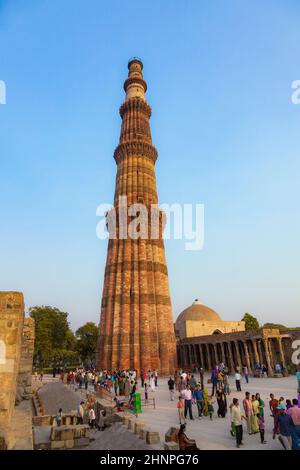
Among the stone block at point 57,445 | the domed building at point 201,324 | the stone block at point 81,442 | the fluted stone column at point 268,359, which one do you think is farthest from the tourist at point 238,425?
the domed building at point 201,324

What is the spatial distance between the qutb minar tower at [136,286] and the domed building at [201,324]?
29.6ft

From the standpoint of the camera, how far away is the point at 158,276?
1457 inches

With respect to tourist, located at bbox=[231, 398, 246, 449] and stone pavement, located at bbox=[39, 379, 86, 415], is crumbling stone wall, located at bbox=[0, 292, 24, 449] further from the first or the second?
stone pavement, located at bbox=[39, 379, 86, 415]

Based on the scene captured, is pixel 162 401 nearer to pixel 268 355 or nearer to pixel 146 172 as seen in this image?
pixel 268 355

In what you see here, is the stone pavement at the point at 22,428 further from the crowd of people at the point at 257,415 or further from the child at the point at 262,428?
the child at the point at 262,428

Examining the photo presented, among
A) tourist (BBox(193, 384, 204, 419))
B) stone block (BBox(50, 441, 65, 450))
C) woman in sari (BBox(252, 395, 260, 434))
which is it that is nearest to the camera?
woman in sari (BBox(252, 395, 260, 434))

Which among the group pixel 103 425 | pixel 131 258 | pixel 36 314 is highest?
pixel 131 258

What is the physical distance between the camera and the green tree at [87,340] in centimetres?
6216

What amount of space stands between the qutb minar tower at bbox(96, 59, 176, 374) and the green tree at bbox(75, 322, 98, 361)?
95.6 feet

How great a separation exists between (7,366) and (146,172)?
122 feet

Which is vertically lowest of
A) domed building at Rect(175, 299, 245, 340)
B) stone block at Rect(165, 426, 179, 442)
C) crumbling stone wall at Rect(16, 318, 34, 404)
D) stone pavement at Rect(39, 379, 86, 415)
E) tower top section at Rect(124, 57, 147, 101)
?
stone pavement at Rect(39, 379, 86, 415)

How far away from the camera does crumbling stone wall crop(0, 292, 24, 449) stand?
708cm

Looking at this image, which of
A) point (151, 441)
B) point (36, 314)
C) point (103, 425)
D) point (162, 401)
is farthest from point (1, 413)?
point (36, 314)

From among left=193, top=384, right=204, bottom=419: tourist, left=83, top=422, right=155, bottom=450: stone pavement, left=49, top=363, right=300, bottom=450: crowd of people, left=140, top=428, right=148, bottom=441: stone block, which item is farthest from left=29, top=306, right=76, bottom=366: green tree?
left=140, top=428, right=148, bottom=441: stone block
